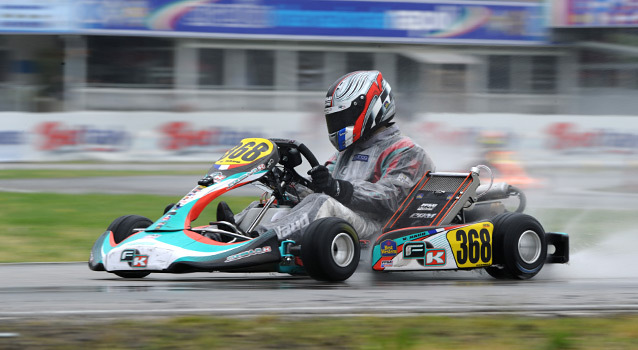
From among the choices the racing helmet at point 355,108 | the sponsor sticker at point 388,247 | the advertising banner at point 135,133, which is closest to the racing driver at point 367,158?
the racing helmet at point 355,108

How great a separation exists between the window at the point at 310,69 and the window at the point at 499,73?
12.1 feet

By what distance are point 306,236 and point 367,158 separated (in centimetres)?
125

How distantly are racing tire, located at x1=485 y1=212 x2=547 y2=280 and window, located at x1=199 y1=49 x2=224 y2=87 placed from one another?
14487mm

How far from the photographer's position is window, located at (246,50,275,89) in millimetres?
20750

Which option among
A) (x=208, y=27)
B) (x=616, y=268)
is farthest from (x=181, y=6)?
(x=616, y=268)

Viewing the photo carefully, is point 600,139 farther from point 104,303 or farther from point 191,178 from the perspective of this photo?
point 104,303

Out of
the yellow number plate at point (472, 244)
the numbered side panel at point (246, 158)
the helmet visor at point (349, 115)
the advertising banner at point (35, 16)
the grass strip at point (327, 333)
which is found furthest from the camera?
the advertising banner at point (35, 16)

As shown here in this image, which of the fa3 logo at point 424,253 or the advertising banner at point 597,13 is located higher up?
the advertising banner at point 597,13

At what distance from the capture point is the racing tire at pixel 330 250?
579 centimetres

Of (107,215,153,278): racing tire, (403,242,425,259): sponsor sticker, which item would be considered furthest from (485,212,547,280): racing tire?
(107,215,153,278): racing tire

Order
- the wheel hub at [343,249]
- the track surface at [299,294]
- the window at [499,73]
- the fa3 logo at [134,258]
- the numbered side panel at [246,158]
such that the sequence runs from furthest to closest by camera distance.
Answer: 1. the window at [499,73]
2. the numbered side panel at [246,158]
3. the wheel hub at [343,249]
4. the fa3 logo at [134,258]
5. the track surface at [299,294]

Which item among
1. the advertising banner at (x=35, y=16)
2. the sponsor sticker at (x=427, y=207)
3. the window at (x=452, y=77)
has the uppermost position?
the advertising banner at (x=35, y=16)

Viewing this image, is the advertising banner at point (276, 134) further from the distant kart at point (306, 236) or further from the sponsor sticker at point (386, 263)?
the sponsor sticker at point (386, 263)

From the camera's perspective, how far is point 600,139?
18094 millimetres
